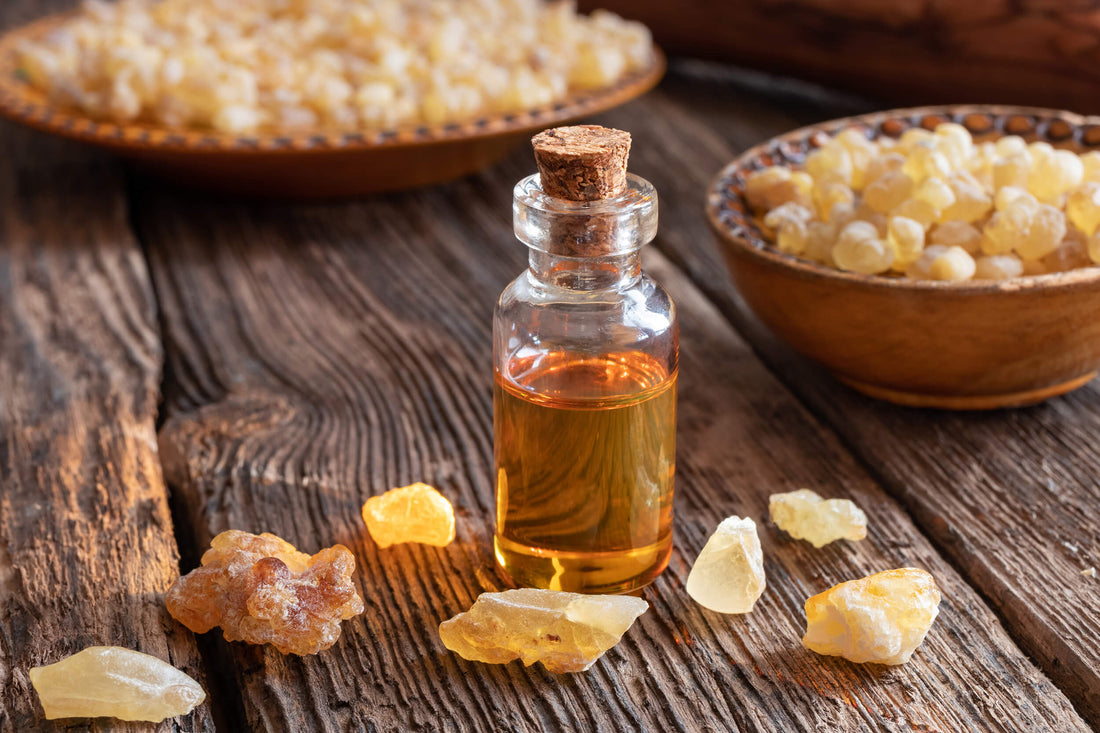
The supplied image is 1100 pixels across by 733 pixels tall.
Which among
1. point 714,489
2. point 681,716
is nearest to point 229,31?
point 714,489

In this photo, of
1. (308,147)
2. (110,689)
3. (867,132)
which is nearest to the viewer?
(110,689)

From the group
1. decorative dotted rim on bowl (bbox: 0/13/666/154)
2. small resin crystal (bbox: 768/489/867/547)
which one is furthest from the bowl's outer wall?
decorative dotted rim on bowl (bbox: 0/13/666/154)

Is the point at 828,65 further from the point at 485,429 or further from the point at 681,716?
the point at 681,716

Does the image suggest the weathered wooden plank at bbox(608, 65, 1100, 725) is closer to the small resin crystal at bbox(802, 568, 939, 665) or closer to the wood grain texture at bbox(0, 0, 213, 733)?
the small resin crystal at bbox(802, 568, 939, 665)

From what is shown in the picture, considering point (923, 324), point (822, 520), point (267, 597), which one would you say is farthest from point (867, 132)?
point (267, 597)

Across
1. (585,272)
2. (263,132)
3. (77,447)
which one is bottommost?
(77,447)

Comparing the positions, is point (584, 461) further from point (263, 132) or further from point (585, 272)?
point (263, 132)
